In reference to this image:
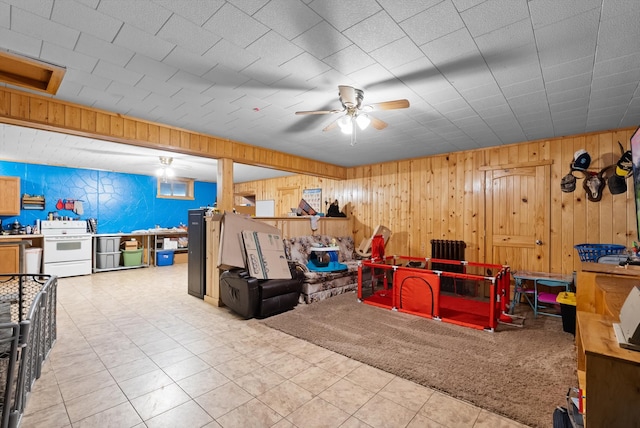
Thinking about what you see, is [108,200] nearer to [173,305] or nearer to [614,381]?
[173,305]

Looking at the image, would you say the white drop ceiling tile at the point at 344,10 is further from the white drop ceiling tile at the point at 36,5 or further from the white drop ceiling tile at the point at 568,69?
the white drop ceiling tile at the point at 568,69

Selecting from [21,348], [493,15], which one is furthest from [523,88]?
[21,348]

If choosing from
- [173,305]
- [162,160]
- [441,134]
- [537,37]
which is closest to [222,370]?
[173,305]

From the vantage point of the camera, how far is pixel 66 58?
2213mm

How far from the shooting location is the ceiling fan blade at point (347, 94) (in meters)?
2.48

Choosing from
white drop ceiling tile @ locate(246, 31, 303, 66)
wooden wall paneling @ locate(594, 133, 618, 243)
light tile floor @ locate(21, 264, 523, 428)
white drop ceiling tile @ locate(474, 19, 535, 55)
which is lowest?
light tile floor @ locate(21, 264, 523, 428)

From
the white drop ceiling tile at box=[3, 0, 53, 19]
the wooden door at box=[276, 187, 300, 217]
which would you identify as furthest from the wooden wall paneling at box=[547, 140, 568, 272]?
the white drop ceiling tile at box=[3, 0, 53, 19]

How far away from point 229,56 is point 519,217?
4.70 m

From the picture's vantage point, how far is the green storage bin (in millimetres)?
7102

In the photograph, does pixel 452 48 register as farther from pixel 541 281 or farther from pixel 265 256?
pixel 541 281

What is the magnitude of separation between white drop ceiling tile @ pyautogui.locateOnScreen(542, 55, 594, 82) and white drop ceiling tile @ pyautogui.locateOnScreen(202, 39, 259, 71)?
2.37 m

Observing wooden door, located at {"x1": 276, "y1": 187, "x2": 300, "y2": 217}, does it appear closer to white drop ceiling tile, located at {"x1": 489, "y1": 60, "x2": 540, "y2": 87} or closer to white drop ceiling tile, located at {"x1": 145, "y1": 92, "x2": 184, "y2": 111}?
white drop ceiling tile, located at {"x1": 145, "y1": 92, "x2": 184, "y2": 111}

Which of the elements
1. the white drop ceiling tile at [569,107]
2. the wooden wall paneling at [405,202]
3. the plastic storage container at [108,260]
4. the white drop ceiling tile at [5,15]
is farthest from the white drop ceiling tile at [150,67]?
the plastic storage container at [108,260]

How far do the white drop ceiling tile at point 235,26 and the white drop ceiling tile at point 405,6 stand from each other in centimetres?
76
